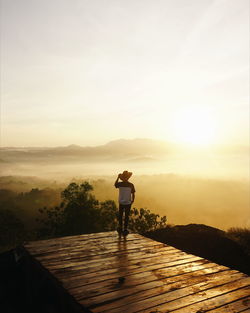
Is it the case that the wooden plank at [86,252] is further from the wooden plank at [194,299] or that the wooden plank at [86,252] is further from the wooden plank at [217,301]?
the wooden plank at [217,301]

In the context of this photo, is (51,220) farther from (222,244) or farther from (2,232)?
(222,244)

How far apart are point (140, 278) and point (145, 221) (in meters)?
15.2

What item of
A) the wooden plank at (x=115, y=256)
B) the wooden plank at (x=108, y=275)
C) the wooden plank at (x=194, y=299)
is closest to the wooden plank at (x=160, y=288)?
the wooden plank at (x=194, y=299)

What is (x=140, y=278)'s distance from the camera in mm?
6180

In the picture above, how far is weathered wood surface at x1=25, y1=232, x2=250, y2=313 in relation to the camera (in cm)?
501

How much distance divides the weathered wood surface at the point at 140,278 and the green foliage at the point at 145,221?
39.3 feet

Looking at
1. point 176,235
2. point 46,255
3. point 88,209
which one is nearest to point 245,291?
point 46,255

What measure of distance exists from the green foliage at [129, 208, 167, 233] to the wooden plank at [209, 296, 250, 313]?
15943 millimetres

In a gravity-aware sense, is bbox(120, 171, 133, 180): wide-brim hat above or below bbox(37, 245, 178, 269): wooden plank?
above

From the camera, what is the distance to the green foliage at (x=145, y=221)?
21047 mm

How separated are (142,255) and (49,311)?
343cm

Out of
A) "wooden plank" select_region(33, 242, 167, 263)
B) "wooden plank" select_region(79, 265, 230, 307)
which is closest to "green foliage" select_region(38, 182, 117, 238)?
"wooden plank" select_region(33, 242, 167, 263)

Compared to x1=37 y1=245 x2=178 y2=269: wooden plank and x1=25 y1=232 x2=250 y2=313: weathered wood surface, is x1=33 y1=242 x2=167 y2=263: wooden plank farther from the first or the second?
x1=37 y1=245 x2=178 y2=269: wooden plank

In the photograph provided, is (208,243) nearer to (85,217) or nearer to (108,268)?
(108,268)
